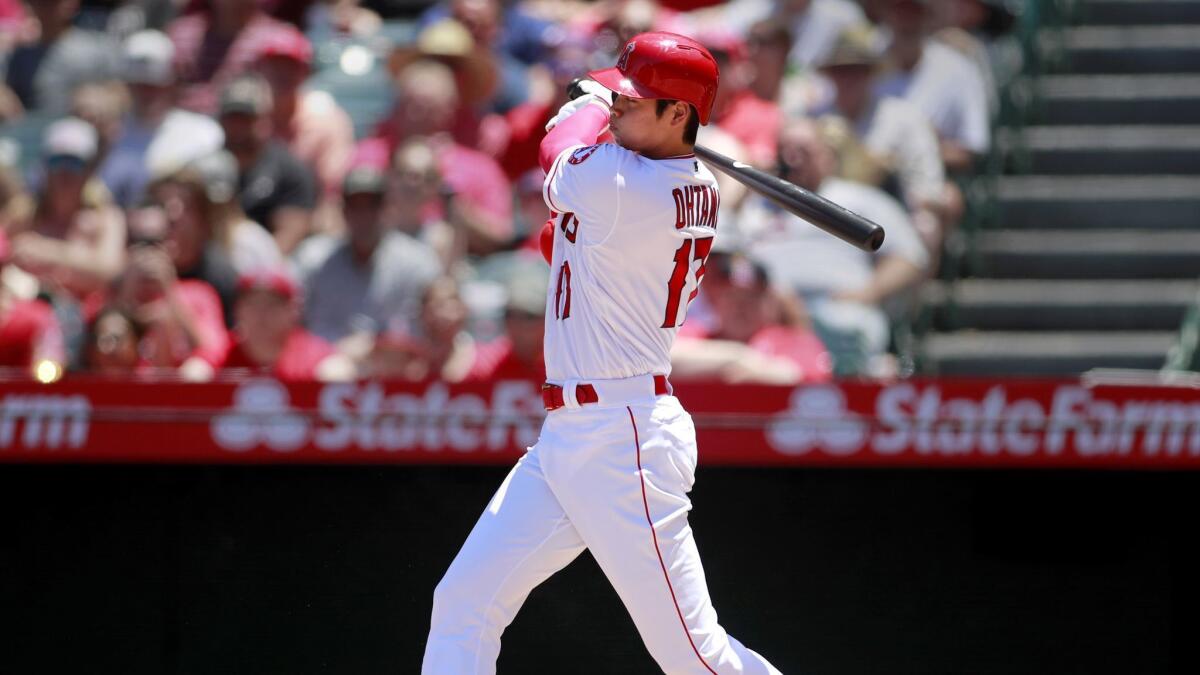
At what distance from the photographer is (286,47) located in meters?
7.75

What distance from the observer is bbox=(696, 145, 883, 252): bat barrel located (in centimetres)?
347

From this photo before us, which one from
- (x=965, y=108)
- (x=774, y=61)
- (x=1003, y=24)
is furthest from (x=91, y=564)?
(x=1003, y=24)

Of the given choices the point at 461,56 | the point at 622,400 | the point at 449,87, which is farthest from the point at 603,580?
the point at 461,56

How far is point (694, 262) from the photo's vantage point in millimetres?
3748

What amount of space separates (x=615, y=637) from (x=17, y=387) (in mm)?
1868

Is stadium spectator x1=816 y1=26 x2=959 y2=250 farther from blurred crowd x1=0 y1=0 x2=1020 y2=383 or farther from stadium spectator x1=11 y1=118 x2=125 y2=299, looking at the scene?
stadium spectator x1=11 y1=118 x2=125 y2=299

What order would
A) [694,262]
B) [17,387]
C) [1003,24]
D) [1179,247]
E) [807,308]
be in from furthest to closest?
[1003,24], [1179,247], [807,308], [17,387], [694,262]

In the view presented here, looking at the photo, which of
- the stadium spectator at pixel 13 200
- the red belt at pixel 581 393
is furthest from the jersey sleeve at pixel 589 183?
the stadium spectator at pixel 13 200

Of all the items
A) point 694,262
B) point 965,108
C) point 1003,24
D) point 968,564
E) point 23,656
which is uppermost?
point 1003,24

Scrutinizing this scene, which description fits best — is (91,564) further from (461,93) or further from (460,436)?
(461,93)

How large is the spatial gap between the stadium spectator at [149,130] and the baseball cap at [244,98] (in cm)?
15

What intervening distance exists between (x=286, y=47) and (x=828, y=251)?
2.85 m

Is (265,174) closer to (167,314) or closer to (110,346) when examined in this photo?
(167,314)

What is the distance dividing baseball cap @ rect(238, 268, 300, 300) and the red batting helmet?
3.05m
